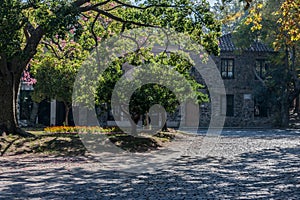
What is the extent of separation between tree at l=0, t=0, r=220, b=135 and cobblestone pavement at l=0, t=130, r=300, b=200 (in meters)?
3.22

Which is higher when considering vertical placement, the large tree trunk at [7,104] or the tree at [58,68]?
the tree at [58,68]

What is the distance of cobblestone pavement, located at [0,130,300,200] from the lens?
7273 mm

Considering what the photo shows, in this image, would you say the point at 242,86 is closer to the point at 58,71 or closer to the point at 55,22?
the point at 58,71

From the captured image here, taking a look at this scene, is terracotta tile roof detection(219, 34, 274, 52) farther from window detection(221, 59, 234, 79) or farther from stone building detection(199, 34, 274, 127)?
window detection(221, 59, 234, 79)

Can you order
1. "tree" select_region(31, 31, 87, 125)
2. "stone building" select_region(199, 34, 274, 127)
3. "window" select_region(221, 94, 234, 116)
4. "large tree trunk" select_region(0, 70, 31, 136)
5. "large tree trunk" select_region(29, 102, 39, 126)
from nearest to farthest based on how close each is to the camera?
1. "large tree trunk" select_region(0, 70, 31, 136)
2. "tree" select_region(31, 31, 87, 125)
3. "large tree trunk" select_region(29, 102, 39, 126)
4. "window" select_region(221, 94, 234, 116)
5. "stone building" select_region(199, 34, 274, 127)

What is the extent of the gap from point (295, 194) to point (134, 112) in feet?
33.6

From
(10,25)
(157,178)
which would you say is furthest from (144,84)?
(157,178)

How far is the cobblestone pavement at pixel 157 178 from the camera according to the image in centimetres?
727

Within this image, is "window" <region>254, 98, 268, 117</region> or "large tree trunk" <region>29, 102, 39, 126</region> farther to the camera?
"window" <region>254, 98, 268, 117</region>

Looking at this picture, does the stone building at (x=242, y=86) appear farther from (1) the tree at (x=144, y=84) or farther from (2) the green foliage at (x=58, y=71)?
(1) the tree at (x=144, y=84)

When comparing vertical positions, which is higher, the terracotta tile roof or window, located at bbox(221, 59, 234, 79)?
the terracotta tile roof

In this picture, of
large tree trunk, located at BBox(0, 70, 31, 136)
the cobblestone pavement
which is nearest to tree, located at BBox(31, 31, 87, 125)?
large tree trunk, located at BBox(0, 70, 31, 136)

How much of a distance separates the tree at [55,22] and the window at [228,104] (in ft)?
60.5

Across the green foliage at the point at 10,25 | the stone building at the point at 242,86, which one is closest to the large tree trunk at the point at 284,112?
the stone building at the point at 242,86
